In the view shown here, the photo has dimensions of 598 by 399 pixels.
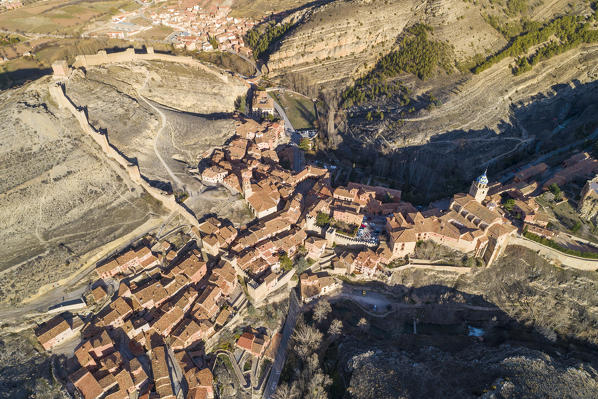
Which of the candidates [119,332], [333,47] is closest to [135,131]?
[119,332]

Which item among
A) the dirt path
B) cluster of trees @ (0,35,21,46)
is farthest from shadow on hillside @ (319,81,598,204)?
cluster of trees @ (0,35,21,46)

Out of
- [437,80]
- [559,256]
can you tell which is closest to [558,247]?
[559,256]

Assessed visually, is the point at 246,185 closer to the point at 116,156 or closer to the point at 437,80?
the point at 116,156

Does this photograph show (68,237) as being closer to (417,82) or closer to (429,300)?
(429,300)

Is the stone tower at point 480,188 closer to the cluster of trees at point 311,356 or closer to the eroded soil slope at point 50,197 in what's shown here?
the cluster of trees at point 311,356

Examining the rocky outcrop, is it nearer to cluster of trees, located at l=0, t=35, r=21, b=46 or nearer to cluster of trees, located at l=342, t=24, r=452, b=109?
cluster of trees, located at l=342, t=24, r=452, b=109
